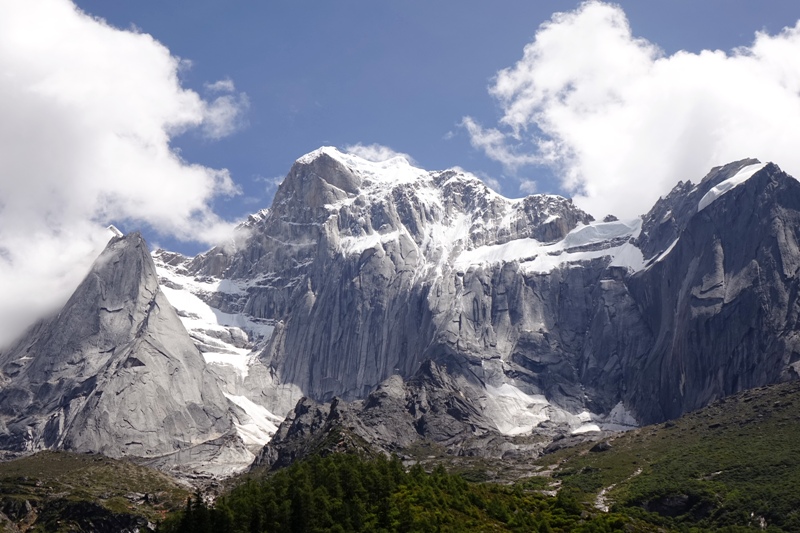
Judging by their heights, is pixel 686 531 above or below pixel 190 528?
above

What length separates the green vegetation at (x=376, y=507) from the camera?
12719 centimetres

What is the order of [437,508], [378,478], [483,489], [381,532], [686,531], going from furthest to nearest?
[686,531], [483,489], [378,478], [437,508], [381,532]

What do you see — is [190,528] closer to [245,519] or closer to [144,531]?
[245,519]

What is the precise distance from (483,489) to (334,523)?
3761 centimetres

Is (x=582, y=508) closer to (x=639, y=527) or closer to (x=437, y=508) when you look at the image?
(x=639, y=527)

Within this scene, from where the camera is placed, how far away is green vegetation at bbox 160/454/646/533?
127188 millimetres

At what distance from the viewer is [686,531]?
186 metres

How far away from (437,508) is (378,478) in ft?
40.2

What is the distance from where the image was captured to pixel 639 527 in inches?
6102

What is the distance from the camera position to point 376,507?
135375 mm

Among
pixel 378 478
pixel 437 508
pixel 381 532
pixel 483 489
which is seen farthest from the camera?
pixel 483 489

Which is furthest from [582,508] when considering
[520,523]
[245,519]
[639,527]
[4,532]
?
[4,532]

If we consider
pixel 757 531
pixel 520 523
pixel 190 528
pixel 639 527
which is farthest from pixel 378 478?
pixel 757 531

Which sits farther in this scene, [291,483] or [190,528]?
[291,483]
